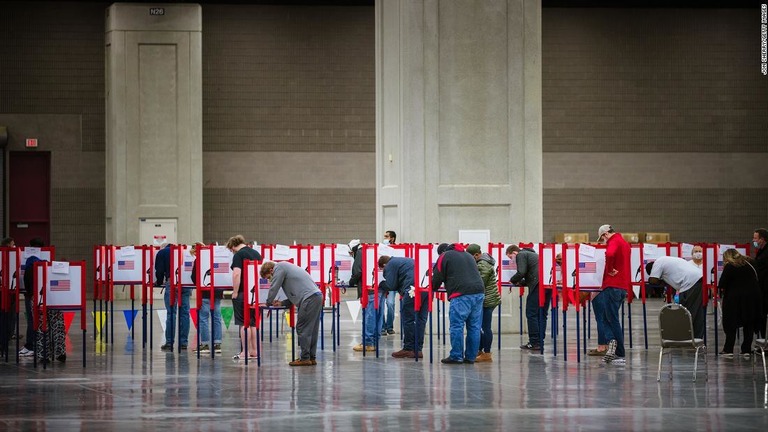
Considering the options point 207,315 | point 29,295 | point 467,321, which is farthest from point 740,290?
point 29,295

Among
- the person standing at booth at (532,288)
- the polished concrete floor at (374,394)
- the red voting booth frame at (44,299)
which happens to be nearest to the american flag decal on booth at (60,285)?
the red voting booth frame at (44,299)

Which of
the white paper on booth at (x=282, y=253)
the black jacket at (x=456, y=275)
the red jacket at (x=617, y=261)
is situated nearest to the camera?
the red jacket at (x=617, y=261)

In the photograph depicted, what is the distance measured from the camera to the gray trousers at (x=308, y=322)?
696 inches

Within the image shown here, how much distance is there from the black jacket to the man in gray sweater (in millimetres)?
1736

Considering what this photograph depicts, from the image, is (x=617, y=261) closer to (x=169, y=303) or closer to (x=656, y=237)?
(x=169, y=303)

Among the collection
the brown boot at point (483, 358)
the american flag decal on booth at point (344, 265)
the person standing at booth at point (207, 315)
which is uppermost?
the american flag decal on booth at point (344, 265)

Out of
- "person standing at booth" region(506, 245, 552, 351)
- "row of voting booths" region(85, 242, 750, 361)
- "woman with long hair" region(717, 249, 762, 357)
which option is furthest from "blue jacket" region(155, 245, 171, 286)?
"woman with long hair" region(717, 249, 762, 357)

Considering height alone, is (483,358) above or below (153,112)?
below

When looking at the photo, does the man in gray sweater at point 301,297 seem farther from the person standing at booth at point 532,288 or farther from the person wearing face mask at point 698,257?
the person wearing face mask at point 698,257

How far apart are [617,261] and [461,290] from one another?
223 centimetres

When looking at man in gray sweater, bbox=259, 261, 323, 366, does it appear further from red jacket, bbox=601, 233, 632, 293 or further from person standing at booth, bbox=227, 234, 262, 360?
red jacket, bbox=601, 233, 632, 293

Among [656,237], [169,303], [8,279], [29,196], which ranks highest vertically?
[29,196]

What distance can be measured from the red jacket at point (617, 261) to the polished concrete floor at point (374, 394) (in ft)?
3.94

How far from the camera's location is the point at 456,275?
701 inches
